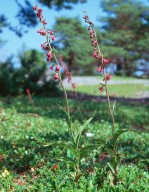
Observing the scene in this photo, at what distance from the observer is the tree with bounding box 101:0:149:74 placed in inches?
1742

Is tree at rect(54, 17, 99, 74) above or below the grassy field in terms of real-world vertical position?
above

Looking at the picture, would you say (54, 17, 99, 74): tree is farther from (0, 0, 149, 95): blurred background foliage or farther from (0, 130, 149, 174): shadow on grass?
(0, 130, 149, 174): shadow on grass

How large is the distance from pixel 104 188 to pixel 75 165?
0.50 meters

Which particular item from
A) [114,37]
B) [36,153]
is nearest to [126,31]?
[114,37]

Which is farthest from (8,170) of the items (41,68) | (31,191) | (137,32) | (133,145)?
(137,32)

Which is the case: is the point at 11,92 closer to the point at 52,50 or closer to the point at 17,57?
the point at 17,57

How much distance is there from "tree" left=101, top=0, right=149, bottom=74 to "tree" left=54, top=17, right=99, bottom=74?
260 centimetres

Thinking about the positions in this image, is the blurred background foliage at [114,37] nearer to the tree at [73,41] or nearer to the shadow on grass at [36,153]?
the tree at [73,41]

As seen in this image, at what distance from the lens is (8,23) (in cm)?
1728

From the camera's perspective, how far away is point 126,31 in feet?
155

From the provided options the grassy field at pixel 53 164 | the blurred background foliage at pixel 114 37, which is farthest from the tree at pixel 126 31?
the grassy field at pixel 53 164

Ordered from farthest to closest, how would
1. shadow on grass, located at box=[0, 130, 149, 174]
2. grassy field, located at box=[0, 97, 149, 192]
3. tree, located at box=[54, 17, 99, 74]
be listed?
tree, located at box=[54, 17, 99, 74] → shadow on grass, located at box=[0, 130, 149, 174] → grassy field, located at box=[0, 97, 149, 192]

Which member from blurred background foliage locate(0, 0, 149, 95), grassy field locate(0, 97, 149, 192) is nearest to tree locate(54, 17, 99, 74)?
blurred background foliage locate(0, 0, 149, 95)

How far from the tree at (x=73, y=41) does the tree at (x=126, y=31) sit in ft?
8.54
